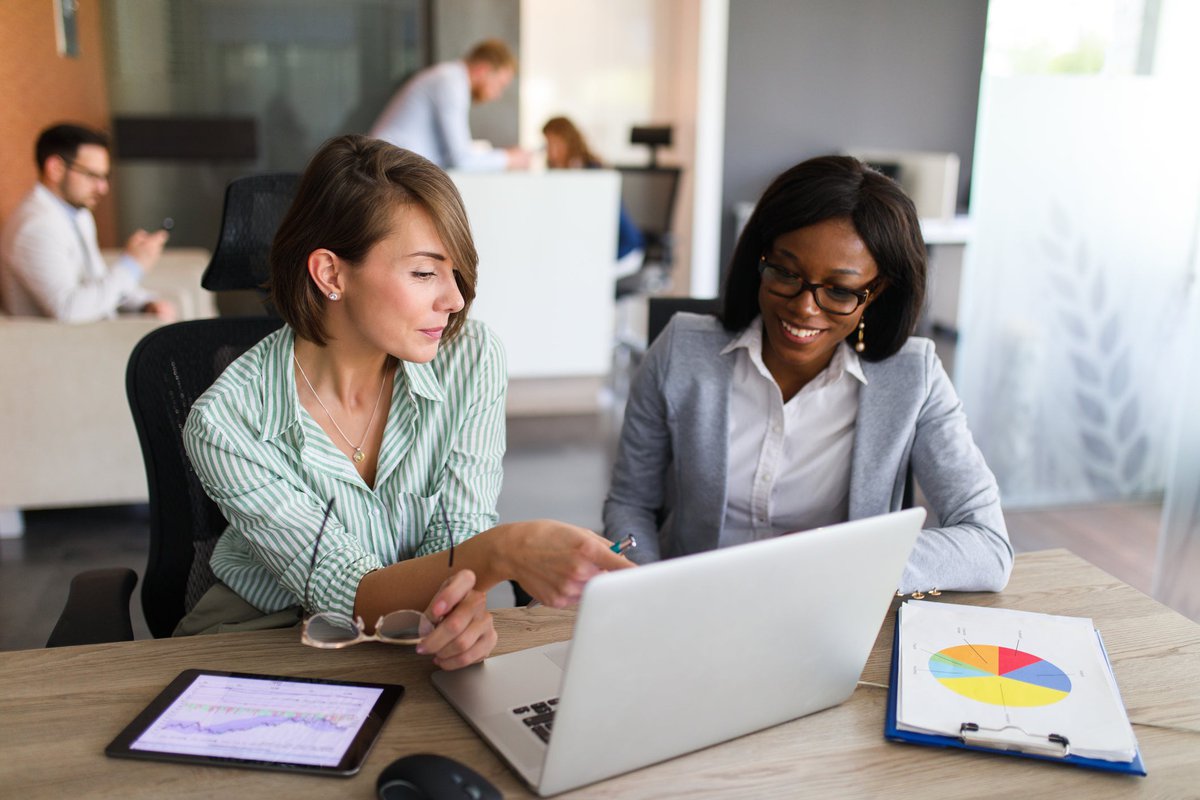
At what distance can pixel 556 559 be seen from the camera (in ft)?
3.35

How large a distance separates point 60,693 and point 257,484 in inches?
12.0

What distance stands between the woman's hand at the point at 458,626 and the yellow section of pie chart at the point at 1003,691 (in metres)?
0.50

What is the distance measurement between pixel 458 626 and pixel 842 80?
19.7ft

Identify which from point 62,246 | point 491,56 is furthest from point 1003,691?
point 491,56

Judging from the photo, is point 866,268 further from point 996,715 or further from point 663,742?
point 663,742

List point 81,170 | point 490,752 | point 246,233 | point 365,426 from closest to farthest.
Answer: point 490,752 < point 365,426 < point 246,233 < point 81,170

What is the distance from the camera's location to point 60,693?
1.06 meters

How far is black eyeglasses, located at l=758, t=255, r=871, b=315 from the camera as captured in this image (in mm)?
1484

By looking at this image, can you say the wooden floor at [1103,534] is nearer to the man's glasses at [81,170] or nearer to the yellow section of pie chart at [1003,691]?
the yellow section of pie chart at [1003,691]

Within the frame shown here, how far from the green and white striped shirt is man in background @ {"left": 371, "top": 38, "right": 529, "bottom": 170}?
3.59 metres

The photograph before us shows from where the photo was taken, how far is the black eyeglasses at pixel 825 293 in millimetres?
1484

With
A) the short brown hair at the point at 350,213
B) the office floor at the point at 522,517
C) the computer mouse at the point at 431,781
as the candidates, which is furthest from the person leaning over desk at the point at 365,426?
the office floor at the point at 522,517

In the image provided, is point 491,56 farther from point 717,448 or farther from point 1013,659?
point 1013,659

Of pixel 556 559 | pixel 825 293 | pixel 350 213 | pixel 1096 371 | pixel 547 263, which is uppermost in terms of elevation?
pixel 350 213
